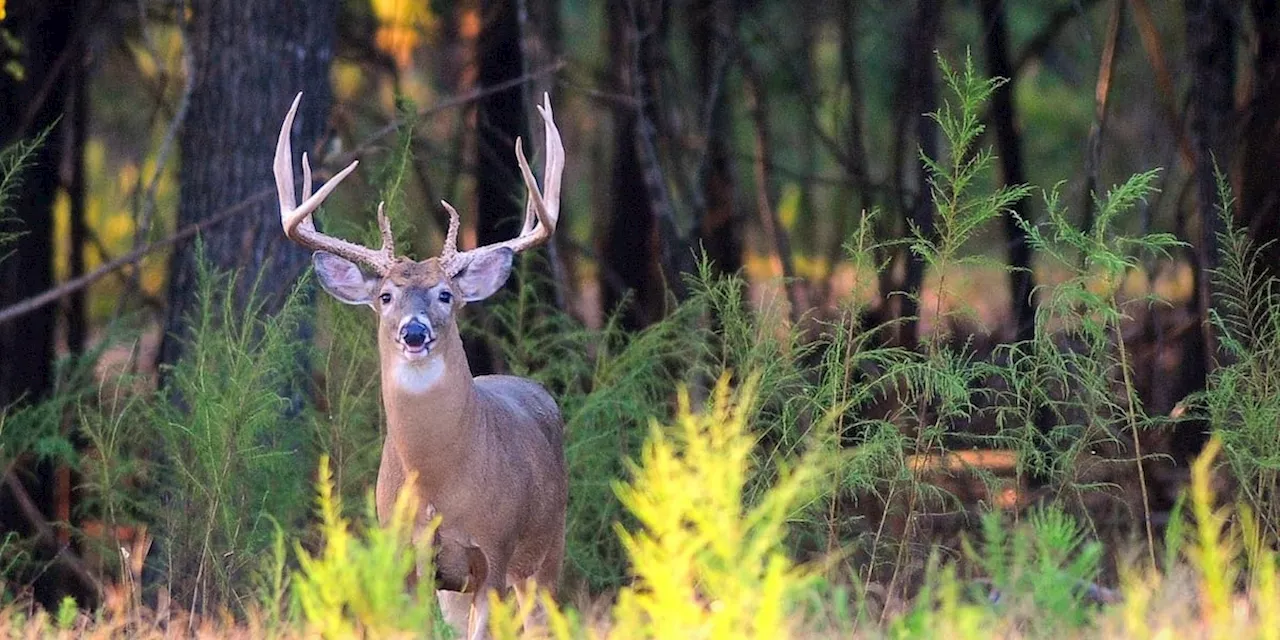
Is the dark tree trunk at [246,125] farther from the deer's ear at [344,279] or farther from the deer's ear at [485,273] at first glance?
the deer's ear at [485,273]

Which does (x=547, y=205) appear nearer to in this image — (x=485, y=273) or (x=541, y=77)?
(x=485, y=273)

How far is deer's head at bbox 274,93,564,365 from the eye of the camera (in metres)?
6.57

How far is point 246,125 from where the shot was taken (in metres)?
8.61

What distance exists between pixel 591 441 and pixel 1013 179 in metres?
5.38

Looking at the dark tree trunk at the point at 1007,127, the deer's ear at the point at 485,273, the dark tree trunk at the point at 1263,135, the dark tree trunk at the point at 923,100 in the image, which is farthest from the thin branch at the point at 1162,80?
the deer's ear at the point at 485,273

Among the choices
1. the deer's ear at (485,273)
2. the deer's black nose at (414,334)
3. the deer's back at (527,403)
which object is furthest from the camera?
the deer's back at (527,403)

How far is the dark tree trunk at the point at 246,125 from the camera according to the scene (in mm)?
8578

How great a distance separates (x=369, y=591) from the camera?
14.8ft

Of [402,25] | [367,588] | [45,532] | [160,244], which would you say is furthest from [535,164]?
[402,25]

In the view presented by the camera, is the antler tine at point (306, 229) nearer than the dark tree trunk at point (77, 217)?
Yes

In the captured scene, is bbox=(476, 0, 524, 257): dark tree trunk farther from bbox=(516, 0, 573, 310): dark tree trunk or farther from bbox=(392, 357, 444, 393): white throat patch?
bbox=(392, 357, 444, 393): white throat patch

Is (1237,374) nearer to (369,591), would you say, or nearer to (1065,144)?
(369,591)

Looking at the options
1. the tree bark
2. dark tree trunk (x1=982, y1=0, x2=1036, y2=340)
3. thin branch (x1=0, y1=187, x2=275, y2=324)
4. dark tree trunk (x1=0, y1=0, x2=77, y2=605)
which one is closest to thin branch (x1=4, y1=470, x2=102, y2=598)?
thin branch (x1=0, y1=187, x2=275, y2=324)

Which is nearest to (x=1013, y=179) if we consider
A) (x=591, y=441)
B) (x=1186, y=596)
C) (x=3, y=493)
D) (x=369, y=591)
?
(x=591, y=441)
